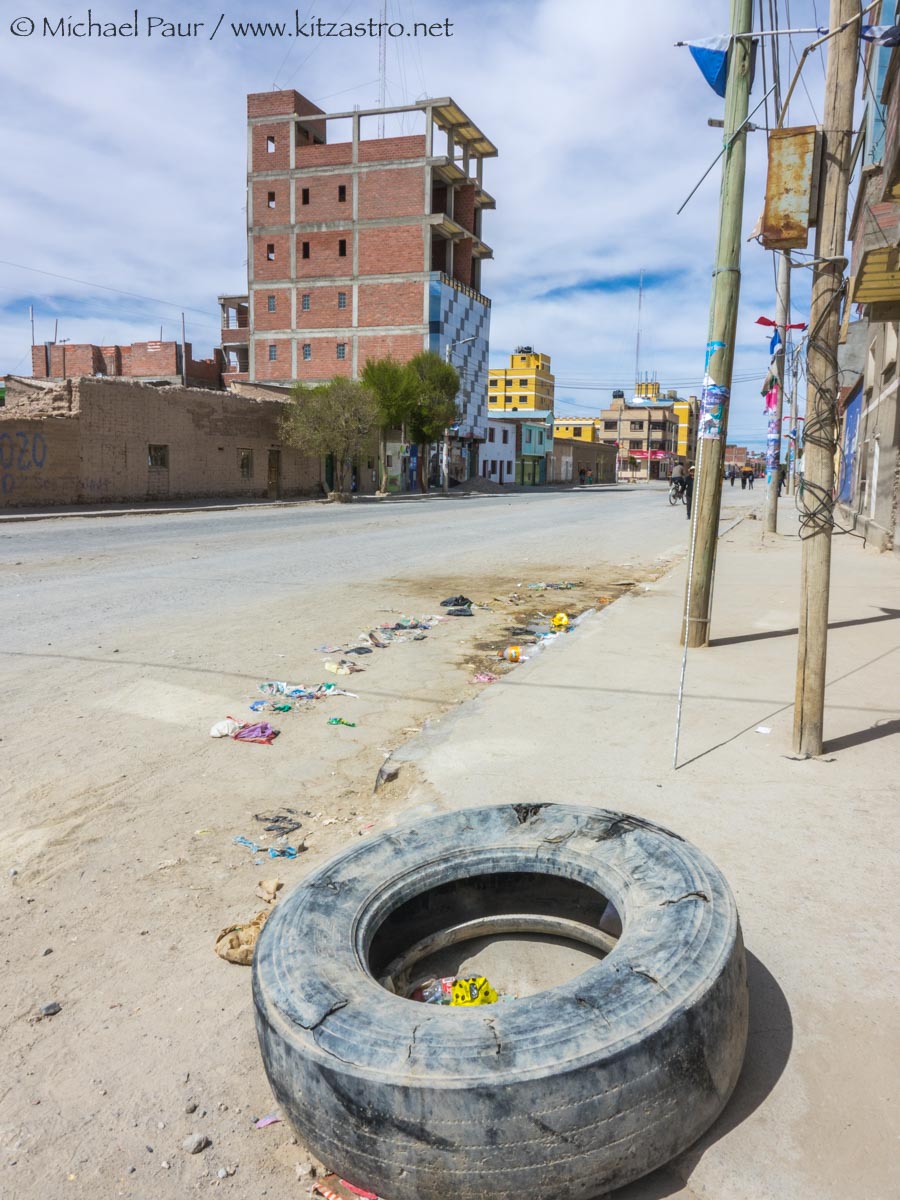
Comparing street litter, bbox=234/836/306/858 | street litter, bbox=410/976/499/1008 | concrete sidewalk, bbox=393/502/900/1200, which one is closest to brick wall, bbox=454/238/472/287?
concrete sidewalk, bbox=393/502/900/1200

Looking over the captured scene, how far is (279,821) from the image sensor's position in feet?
12.8

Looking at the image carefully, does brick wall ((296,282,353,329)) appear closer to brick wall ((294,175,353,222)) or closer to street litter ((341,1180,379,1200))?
brick wall ((294,175,353,222))

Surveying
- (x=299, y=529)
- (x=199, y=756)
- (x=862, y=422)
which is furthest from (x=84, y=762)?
(x=862, y=422)

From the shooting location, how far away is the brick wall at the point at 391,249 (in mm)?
55062

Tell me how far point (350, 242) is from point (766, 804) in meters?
59.3

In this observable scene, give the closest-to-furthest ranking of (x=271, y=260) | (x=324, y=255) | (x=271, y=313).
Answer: (x=324, y=255)
(x=271, y=260)
(x=271, y=313)

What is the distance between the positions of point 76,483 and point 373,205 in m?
36.9

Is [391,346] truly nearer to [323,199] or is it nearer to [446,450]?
[446,450]

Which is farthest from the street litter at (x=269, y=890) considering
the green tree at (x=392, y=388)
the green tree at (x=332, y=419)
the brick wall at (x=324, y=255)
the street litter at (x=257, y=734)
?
the brick wall at (x=324, y=255)

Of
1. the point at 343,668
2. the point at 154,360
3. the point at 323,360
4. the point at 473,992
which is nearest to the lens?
the point at 473,992

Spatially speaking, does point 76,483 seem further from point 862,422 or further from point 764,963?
point 764,963

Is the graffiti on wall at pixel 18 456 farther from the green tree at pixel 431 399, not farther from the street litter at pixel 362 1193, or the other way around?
the street litter at pixel 362 1193

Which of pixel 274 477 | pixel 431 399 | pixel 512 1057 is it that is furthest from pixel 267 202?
pixel 512 1057

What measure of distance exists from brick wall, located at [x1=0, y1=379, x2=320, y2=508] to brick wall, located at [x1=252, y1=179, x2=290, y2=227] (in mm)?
26626
